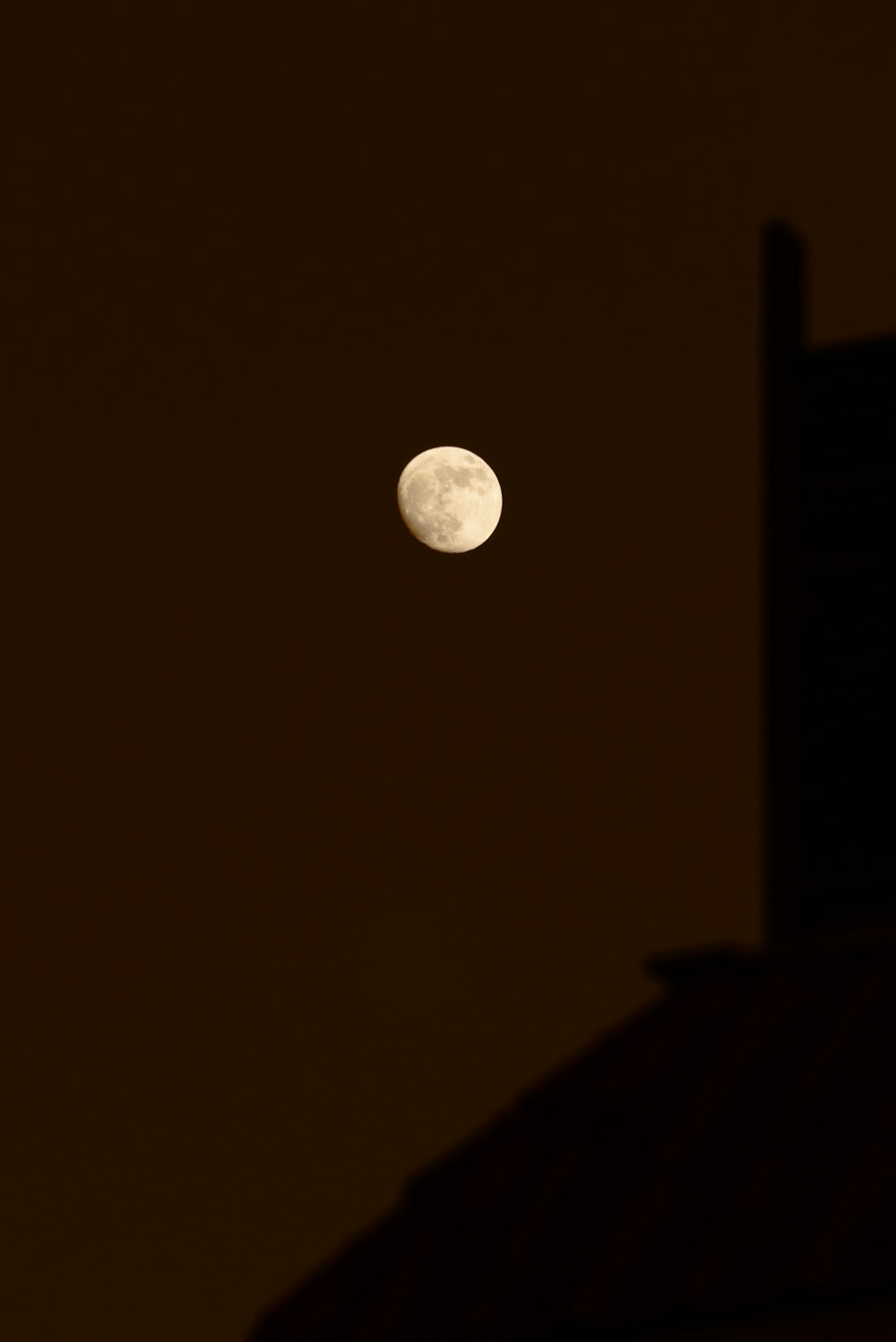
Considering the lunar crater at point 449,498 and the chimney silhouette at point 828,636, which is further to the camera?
the lunar crater at point 449,498

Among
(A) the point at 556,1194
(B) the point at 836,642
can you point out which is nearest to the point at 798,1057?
(A) the point at 556,1194

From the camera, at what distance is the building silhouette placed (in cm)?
703

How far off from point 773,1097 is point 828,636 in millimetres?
2996

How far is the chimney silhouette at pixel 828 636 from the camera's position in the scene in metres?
A: 10.3

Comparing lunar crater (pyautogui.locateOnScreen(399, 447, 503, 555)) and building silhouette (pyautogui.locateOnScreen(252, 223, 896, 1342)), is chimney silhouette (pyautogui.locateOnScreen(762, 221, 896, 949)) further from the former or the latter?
lunar crater (pyautogui.locateOnScreen(399, 447, 503, 555))

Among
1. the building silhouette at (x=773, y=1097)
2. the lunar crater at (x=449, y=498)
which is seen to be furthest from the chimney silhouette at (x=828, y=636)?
the lunar crater at (x=449, y=498)

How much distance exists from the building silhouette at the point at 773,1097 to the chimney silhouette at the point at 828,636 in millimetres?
11

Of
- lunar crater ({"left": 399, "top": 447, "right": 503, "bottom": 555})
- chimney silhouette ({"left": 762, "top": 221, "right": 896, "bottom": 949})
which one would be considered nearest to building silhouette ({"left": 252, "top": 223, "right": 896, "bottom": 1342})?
chimney silhouette ({"left": 762, "top": 221, "right": 896, "bottom": 949})

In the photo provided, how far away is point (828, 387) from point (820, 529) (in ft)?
2.30

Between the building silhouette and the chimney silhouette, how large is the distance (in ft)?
0.04

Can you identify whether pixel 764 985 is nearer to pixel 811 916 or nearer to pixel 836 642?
pixel 811 916

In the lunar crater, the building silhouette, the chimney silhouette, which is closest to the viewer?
the building silhouette

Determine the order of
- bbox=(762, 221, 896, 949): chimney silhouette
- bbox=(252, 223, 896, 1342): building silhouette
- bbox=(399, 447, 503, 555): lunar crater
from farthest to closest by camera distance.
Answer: bbox=(399, 447, 503, 555): lunar crater < bbox=(762, 221, 896, 949): chimney silhouette < bbox=(252, 223, 896, 1342): building silhouette

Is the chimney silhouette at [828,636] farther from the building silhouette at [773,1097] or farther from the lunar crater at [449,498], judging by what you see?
the lunar crater at [449,498]
